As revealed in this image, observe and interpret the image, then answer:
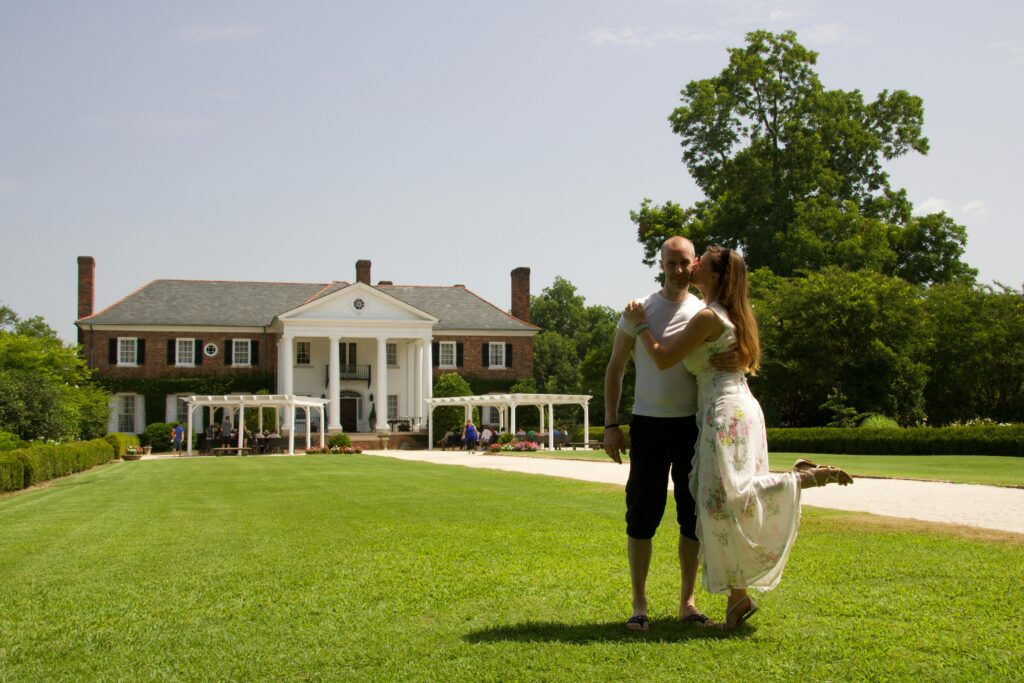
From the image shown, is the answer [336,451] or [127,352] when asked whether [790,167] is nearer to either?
[336,451]

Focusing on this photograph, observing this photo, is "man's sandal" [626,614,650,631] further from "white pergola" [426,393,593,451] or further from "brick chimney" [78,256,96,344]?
"brick chimney" [78,256,96,344]

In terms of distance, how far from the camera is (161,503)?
45.1 feet

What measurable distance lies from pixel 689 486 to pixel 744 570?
518 mm

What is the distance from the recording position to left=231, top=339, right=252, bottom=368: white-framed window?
174 feet

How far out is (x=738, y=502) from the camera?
4793 millimetres

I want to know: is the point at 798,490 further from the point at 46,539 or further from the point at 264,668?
the point at 46,539

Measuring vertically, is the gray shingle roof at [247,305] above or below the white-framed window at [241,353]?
above

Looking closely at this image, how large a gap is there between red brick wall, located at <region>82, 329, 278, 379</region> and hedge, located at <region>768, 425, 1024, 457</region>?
30005 millimetres

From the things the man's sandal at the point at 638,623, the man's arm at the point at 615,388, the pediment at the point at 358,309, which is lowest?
the man's sandal at the point at 638,623

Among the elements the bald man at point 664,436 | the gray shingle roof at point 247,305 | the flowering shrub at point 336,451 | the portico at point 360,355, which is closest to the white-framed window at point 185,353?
the gray shingle roof at point 247,305

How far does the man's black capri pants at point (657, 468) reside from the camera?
514cm

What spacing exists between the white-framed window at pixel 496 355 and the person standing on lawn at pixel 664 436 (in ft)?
167

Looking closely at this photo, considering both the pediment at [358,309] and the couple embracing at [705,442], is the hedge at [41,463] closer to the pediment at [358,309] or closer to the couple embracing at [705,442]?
the couple embracing at [705,442]

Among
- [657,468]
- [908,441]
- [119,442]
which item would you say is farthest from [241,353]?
[657,468]
